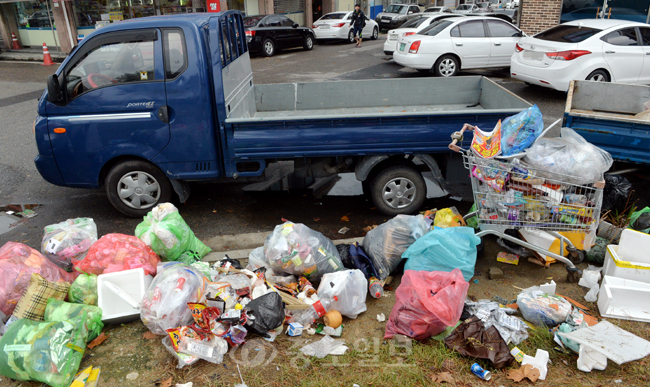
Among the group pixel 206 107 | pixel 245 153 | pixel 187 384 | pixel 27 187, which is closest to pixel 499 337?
pixel 187 384

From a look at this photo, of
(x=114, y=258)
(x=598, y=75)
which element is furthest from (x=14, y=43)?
(x=598, y=75)

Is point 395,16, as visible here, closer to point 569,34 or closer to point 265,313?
point 569,34

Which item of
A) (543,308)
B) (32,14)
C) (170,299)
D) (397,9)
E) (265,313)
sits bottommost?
(543,308)

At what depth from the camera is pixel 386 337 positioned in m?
3.56

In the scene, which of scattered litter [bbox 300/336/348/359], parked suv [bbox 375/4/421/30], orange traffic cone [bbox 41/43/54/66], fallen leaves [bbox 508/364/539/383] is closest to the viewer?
fallen leaves [bbox 508/364/539/383]

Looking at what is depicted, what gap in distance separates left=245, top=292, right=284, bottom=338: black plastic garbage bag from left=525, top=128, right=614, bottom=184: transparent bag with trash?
2467 millimetres

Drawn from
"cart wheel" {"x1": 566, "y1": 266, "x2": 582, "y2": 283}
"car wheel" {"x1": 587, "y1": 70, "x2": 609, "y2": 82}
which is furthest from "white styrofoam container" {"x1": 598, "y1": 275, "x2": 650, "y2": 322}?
"car wheel" {"x1": 587, "y1": 70, "x2": 609, "y2": 82}

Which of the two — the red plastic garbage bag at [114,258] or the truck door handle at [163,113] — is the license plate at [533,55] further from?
the red plastic garbage bag at [114,258]

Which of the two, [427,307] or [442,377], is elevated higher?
[427,307]

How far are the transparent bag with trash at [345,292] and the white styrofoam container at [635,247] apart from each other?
2.20m

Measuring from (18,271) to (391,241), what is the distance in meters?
3.20

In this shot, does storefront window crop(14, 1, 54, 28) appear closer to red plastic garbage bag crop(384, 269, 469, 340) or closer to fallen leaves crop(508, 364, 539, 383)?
red plastic garbage bag crop(384, 269, 469, 340)

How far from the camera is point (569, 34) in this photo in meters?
9.91

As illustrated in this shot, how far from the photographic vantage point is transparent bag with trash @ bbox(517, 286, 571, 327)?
11.9 feet
